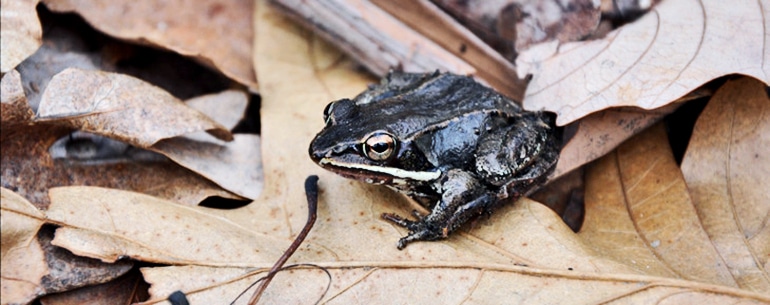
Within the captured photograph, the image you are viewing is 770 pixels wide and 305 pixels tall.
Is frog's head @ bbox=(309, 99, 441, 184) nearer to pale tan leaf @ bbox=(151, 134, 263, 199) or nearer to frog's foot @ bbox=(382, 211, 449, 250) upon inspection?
frog's foot @ bbox=(382, 211, 449, 250)

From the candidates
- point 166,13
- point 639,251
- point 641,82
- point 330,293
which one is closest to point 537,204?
point 639,251

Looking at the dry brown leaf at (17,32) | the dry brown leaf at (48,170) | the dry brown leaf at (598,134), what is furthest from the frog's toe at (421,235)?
the dry brown leaf at (17,32)

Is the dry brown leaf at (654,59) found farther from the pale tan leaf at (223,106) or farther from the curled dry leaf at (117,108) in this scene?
the curled dry leaf at (117,108)

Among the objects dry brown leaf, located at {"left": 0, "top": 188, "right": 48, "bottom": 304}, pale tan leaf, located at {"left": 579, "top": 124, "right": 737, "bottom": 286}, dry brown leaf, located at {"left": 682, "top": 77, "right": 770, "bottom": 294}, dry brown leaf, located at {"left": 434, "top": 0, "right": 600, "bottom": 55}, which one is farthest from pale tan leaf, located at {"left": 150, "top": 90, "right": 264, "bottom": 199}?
dry brown leaf, located at {"left": 682, "top": 77, "right": 770, "bottom": 294}

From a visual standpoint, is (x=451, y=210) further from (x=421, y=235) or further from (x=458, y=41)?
(x=458, y=41)

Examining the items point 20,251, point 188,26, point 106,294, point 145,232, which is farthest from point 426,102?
point 20,251

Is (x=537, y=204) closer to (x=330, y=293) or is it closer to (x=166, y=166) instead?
(x=330, y=293)
